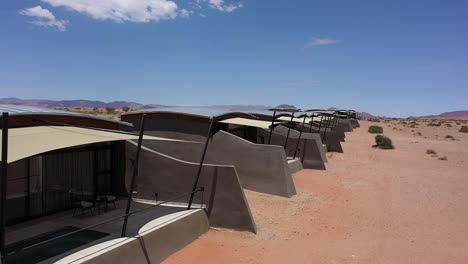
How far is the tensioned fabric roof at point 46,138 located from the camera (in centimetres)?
657

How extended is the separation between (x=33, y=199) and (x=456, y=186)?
58.6 ft

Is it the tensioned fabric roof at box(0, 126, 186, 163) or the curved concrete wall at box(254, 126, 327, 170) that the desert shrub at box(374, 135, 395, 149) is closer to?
the curved concrete wall at box(254, 126, 327, 170)

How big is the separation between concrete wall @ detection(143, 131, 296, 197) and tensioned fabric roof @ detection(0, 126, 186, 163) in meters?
5.81

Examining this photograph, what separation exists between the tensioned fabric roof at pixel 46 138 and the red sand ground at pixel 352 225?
126 inches

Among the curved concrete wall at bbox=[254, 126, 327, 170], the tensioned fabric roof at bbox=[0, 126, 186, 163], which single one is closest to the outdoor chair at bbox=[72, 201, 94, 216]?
the tensioned fabric roof at bbox=[0, 126, 186, 163]

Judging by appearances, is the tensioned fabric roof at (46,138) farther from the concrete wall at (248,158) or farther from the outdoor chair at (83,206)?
the concrete wall at (248,158)

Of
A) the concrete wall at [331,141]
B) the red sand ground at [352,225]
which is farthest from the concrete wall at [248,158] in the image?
the concrete wall at [331,141]

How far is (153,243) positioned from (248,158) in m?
7.84

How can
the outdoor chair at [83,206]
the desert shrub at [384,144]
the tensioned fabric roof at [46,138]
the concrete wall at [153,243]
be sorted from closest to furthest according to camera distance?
the tensioned fabric roof at [46,138] → the concrete wall at [153,243] → the outdoor chair at [83,206] → the desert shrub at [384,144]

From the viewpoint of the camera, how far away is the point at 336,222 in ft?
39.9

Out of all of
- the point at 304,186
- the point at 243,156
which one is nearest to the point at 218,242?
the point at 243,156

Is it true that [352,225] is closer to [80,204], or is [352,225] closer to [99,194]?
[99,194]

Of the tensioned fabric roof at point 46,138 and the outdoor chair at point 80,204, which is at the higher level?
the tensioned fabric roof at point 46,138

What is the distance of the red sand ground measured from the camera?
9.43 meters
